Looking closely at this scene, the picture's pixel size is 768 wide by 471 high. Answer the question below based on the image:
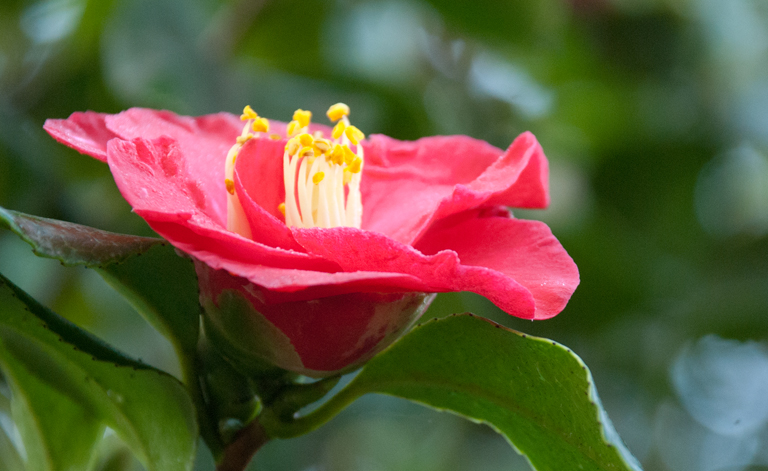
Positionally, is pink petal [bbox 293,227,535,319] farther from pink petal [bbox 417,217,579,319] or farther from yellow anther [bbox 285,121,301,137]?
yellow anther [bbox 285,121,301,137]

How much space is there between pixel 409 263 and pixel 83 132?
0.31 m

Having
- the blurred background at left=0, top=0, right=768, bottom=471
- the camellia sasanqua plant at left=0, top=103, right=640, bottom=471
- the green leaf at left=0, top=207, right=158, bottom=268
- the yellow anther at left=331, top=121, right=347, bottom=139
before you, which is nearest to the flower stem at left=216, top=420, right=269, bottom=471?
the camellia sasanqua plant at left=0, top=103, right=640, bottom=471

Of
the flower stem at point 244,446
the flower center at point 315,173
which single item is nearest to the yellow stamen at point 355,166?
the flower center at point 315,173

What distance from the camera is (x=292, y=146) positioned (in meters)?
0.64

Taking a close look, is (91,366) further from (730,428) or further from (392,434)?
(730,428)

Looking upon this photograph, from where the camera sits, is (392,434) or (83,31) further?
(392,434)

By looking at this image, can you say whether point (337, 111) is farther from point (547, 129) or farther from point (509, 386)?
point (547, 129)

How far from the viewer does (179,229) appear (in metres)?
0.48

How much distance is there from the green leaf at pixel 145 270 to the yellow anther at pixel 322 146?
6.6 inches

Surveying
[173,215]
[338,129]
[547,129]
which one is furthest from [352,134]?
[547,129]

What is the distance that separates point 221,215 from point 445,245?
0.20m

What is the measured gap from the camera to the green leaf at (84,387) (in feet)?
1.67

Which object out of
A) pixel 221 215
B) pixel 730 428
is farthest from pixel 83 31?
pixel 730 428

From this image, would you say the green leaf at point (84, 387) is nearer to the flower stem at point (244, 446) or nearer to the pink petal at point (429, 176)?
the flower stem at point (244, 446)
